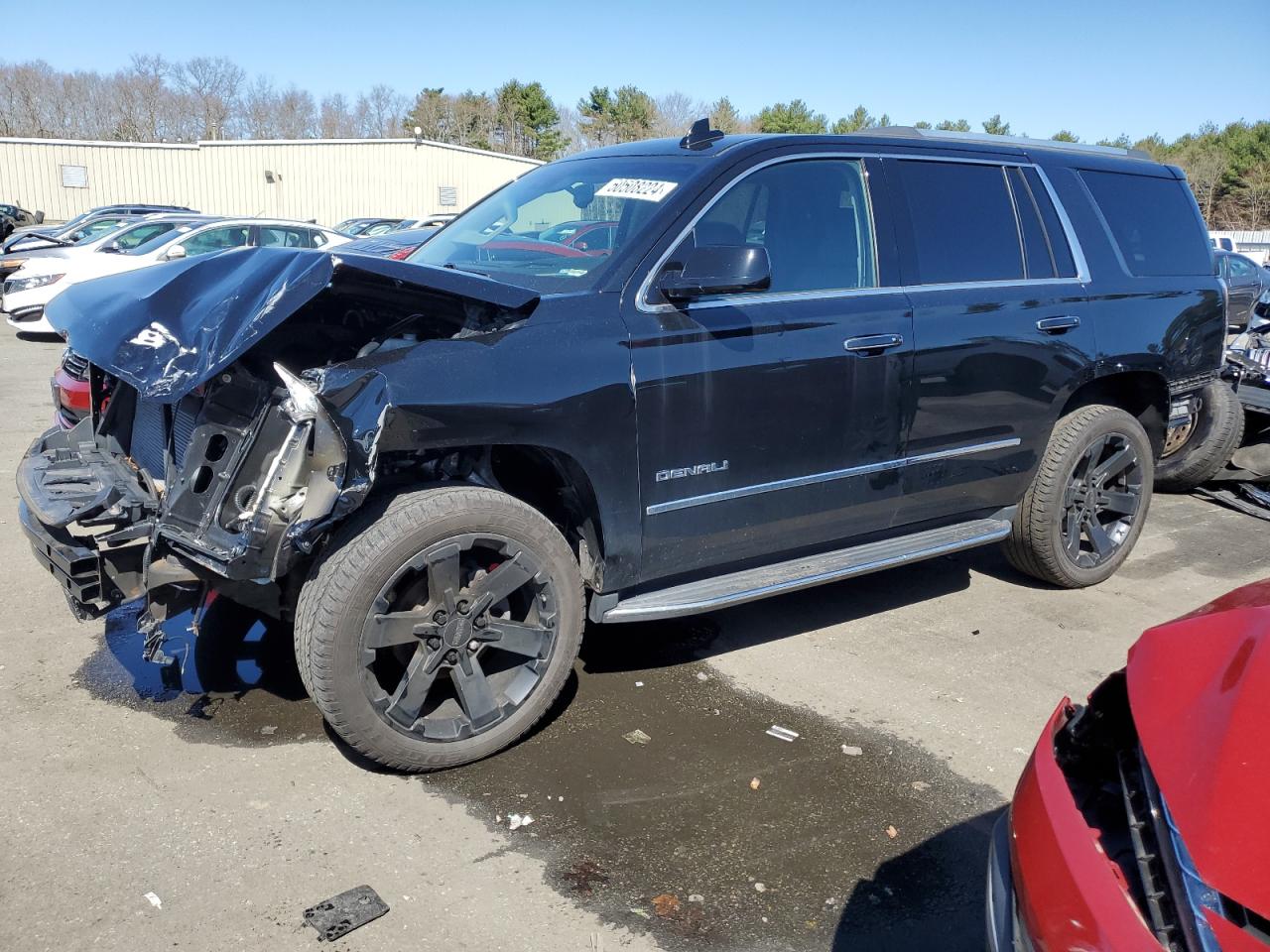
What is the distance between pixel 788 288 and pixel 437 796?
224 centimetres

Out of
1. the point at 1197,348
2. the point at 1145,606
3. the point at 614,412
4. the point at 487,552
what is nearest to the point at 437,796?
the point at 487,552

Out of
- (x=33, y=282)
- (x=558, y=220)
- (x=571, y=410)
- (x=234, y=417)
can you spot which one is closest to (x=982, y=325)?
(x=558, y=220)

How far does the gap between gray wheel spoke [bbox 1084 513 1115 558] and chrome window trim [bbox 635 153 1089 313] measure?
4.12 feet

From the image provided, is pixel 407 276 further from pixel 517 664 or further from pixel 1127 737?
pixel 1127 737

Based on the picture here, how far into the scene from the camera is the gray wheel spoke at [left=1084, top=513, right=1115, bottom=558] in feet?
17.3

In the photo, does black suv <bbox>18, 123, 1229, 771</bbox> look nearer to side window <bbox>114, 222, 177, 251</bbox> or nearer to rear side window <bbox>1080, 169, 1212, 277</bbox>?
rear side window <bbox>1080, 169, 1212, 277</bbox>

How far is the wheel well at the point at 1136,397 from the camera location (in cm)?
516

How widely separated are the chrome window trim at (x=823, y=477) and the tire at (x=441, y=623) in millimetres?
457

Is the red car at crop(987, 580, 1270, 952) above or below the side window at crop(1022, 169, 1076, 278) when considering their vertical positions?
below

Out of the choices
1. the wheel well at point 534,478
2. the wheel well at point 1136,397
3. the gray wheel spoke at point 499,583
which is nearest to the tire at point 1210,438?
the wheel well at point 1136,397

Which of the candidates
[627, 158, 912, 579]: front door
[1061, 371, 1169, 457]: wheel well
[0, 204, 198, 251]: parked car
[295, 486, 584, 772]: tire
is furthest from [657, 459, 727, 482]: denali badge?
[0, 204, 198, 251]: parked car

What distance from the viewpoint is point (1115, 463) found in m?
5.21

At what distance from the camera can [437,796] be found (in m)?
3.37

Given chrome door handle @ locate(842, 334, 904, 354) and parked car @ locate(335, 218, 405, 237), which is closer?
chrome door handle @ locate(842, 334, 904, 354)
